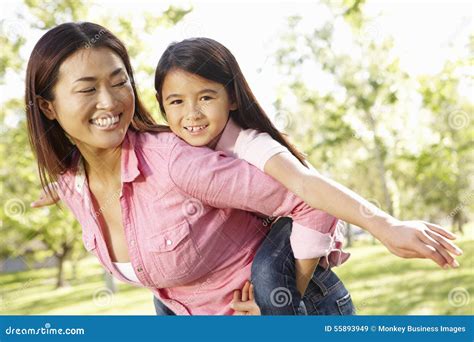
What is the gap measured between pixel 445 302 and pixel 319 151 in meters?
1.20

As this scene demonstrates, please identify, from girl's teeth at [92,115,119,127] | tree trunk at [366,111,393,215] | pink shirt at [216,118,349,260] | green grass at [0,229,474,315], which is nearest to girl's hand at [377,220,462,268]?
pink shirt at [216,118,349,260]

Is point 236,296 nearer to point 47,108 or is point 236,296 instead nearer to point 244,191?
point 244,191

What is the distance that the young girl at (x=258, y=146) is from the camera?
49.1 inches

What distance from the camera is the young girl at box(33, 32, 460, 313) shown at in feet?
4.09

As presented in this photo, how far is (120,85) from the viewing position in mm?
1369

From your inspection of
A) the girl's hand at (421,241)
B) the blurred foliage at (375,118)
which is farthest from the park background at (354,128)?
the girl's hand at (421,241)

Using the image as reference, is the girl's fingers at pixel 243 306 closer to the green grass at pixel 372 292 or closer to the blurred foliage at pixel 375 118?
the blurred foliage at pixel 375 118

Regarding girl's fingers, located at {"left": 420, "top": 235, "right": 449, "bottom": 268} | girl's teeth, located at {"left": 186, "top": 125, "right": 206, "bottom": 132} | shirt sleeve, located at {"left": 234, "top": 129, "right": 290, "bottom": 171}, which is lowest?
girl's fingers, located at {"left": 420, "top": 235, "right": 449, "bottom": 268}

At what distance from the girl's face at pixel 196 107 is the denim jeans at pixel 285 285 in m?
0.24

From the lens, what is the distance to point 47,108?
4.54 ft

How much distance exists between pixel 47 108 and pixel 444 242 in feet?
2.65

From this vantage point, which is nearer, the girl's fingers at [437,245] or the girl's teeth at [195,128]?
the girl's fingers at [437,245]

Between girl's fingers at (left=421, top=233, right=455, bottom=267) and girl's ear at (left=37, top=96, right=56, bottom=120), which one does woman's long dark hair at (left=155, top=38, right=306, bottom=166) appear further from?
girl's fingers at (left=421, top=233, right=455, bottom=267)
